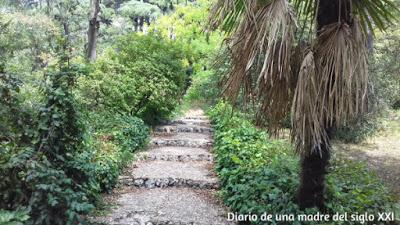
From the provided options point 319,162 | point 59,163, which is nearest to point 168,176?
point 59,163

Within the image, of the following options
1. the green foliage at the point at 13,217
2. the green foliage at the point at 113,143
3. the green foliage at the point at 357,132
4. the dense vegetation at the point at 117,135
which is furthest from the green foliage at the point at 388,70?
the green foliage at the point at 13,217

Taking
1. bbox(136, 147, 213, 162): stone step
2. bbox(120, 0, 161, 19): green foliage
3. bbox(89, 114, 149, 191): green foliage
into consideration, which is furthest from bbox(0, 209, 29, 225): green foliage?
bbox(120, 0, 161, 19): green foliage

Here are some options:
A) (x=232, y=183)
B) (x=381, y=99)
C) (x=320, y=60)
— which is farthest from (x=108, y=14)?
(x=320, y=60)

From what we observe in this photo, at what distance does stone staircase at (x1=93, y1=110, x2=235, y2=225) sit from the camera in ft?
17.5

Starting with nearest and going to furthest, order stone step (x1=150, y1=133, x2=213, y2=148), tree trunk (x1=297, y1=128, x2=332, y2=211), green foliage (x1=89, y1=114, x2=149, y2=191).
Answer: tree trunk (x1=297, y1=128, x2=332, y2=211), green foliage (x1=89, y1=114, x2=149, y2=191), stone step (x1=150, y1=133, x2=213, y2=148)

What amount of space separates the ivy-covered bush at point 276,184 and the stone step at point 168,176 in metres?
0.36

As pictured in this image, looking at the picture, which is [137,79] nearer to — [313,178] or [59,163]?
[59,163]

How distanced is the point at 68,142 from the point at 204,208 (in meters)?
2.55

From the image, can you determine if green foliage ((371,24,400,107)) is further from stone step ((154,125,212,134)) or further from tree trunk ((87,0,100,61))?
tree trunk ((87,0,100,61))

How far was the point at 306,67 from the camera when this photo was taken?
357 cm

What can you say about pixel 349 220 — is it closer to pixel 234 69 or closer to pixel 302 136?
pixel 302 136

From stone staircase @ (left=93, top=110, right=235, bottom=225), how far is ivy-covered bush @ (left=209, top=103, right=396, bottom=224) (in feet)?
1.37

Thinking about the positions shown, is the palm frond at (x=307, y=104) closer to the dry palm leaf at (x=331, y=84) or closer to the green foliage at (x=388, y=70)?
the dry palm leaf at (x=331, y=84)

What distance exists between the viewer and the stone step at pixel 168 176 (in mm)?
6896
